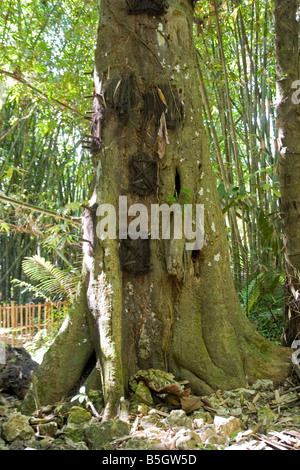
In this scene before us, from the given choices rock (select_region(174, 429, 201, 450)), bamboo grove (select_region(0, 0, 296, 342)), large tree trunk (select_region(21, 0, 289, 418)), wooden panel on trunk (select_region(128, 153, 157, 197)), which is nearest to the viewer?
rock (select_region(174, 429, 201, 450))

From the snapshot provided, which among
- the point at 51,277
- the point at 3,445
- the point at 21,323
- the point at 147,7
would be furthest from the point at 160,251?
the point at 21,323

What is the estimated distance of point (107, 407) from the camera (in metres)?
3.05

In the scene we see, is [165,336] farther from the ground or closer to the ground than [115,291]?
closer to the ground

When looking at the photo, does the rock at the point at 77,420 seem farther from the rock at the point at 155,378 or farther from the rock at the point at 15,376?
the rock at the point at 15,376

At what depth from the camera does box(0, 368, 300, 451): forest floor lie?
2600mm

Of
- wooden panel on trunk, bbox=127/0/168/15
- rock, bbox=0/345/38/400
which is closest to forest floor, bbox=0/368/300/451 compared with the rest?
rock, bbox=0/345/38/400

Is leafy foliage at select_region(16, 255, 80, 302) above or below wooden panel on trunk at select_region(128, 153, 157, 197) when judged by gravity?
below

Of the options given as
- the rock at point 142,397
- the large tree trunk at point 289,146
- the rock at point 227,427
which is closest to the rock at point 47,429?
the rock at point 142,397

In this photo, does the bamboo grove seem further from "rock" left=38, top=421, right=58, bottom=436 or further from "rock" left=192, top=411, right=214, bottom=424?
"rock" left=38, top=421, right=58, bottom=436

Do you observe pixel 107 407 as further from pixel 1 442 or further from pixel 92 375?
pixel 1 442

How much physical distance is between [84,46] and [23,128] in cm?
432

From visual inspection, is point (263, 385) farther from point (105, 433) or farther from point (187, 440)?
point (105, 433)

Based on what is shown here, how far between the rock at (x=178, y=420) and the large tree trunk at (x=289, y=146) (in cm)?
136
